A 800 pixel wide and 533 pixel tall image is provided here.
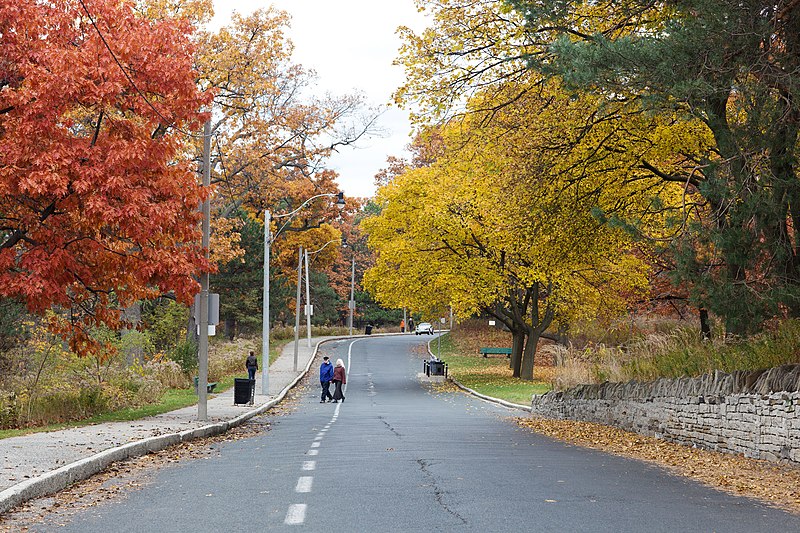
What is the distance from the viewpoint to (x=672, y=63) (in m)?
13.4

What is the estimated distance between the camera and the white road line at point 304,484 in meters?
10.2

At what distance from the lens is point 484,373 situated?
53.6m

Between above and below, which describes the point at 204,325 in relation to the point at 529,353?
above

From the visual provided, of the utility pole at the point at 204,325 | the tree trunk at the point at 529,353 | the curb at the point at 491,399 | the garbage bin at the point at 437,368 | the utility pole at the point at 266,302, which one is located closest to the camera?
the utility pole at the point at 204,325

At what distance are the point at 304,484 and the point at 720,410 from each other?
7402 mm

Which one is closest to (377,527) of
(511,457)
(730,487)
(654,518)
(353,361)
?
(654,518)

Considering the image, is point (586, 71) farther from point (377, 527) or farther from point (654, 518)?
point (377, 527)

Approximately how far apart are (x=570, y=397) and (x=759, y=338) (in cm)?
915

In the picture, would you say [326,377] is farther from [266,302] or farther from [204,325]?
[204,325]

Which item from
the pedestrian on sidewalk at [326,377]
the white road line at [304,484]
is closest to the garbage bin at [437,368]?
the pedestrian on sidewalk at [326,377]

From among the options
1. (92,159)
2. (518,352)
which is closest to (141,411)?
(92,159)

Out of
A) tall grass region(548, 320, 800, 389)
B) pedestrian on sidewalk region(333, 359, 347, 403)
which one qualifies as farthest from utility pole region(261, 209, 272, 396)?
tall grass region(548, 320, 800, 389)

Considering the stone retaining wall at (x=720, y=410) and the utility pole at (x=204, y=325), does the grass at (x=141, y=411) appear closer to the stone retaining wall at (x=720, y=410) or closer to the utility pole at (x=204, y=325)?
the utility pole at (x=204, y=325)

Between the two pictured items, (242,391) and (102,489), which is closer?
(102,489)
